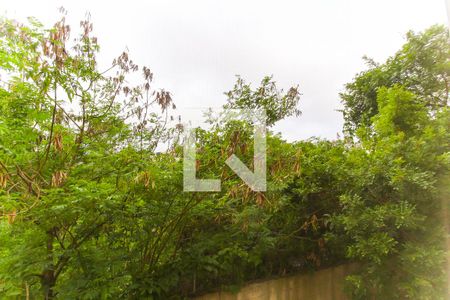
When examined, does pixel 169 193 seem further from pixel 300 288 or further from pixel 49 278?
pixel 300 288

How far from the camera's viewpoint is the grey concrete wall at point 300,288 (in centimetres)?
228

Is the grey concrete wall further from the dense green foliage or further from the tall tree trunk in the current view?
the tall tree trunk

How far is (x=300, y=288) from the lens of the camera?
2.52m

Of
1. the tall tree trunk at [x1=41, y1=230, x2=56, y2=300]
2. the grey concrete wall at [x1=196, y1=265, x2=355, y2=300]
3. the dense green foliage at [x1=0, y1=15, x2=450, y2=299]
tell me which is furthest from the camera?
the grey concrete wall at [x1=196, y1=265, x2=355, y2=300]

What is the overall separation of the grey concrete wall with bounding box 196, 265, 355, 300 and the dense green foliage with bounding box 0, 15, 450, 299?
84 mm

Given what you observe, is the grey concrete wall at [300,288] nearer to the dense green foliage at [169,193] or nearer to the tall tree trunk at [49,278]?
the dense green foliage at [169,193]

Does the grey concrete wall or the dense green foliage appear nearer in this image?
the dense green foliage

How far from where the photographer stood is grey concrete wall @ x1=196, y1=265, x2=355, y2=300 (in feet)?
7.47

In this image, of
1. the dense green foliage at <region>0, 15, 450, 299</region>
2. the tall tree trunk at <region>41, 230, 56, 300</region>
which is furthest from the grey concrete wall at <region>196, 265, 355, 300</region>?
the tall tree trunk at <region>41, 230, 56, 300</region>

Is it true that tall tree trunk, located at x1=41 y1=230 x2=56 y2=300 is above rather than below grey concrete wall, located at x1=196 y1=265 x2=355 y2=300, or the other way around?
above

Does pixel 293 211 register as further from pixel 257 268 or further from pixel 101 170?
pixel 101 170

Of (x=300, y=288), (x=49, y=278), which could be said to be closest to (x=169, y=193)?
(x=49, y=278)

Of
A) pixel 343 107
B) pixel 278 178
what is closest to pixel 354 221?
pixel 278 178

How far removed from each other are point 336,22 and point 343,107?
1.89 metres
